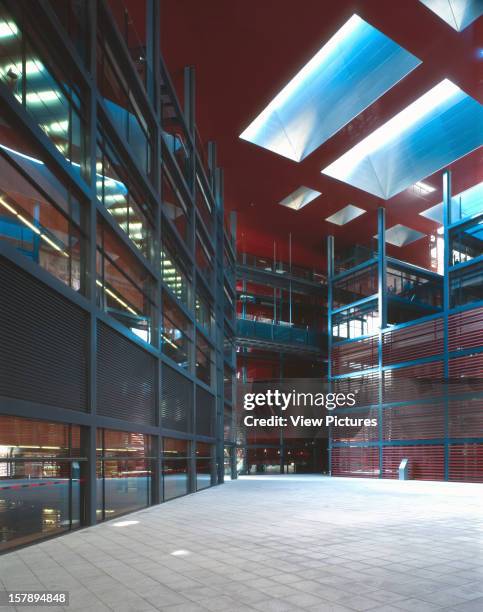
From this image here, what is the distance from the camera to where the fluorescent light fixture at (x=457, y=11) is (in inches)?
687

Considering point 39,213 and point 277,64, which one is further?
point 277,64

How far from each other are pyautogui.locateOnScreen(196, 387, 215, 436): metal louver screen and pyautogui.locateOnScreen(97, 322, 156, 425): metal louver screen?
21.8ft

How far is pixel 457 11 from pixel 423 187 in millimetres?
12301

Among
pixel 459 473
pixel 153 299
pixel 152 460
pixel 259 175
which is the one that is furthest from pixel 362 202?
pixel 152 460

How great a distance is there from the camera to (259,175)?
27.6 meters

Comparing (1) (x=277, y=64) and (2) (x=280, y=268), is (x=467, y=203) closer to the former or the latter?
(2) (x=280, y=268)

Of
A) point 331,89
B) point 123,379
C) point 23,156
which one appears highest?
point 331,89

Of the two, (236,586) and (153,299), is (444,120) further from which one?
(236,586)

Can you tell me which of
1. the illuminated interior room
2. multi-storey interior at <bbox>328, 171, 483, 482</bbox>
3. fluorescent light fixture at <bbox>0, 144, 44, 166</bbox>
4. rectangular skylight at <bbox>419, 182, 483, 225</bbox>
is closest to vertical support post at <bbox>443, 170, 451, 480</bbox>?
multi-storey interior at <bbox>328, 171, 483, 482</bbox>

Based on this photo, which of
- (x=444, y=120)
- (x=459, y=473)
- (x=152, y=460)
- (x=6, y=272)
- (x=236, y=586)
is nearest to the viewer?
(x=236, y=586)

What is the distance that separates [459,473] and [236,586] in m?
23.0

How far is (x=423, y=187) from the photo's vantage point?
29.4 m

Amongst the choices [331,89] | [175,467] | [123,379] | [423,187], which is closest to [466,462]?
[423,187]

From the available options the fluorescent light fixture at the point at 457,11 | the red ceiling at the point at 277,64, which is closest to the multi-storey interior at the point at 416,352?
the red ceiling at the point at 277,64
